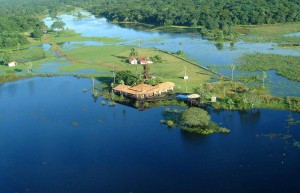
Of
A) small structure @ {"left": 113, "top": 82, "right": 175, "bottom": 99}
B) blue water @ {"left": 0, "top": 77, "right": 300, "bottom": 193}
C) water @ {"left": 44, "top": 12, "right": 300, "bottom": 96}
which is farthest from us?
water @ {"left": 44, "top": 12, "right": 300, "bottom": 96}

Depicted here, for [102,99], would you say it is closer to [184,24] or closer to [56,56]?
[56,56]

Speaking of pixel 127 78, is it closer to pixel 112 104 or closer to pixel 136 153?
pixel 112 104

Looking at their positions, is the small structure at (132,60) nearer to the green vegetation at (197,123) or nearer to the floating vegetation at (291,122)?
the green vegetation at (197,123)

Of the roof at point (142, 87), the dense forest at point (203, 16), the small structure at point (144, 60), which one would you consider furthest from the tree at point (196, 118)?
the dense forest at point (203, 16)

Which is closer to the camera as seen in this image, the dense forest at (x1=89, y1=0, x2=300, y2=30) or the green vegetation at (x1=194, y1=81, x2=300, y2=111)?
the green vegetation at (x1=194, y1=81, x2=300, y2=111)

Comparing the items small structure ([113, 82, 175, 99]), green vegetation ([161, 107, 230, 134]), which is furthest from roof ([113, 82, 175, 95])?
green vegetation ([161, 107, 230, 134])

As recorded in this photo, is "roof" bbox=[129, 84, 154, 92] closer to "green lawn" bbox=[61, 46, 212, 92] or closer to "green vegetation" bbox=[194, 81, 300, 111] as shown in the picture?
"green lawn" bbox=[61, 46, 212, 92]
